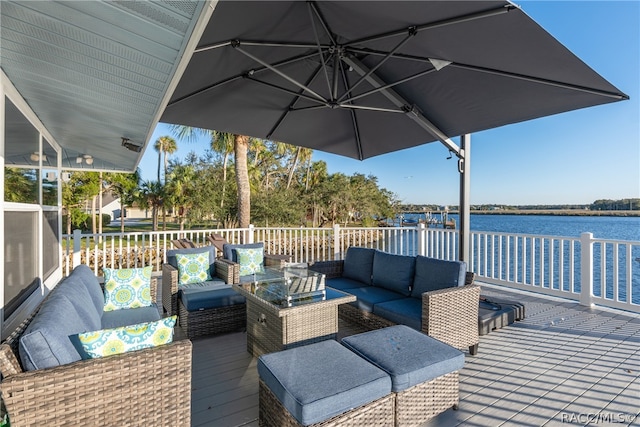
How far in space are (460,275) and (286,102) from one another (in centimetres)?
281

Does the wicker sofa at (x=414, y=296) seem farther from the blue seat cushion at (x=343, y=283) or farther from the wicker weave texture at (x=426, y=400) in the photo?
the wicker weave texture at (x=426, y=400)

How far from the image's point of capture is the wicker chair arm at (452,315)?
2.73 m

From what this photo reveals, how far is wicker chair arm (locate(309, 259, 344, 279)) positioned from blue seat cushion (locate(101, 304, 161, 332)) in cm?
202

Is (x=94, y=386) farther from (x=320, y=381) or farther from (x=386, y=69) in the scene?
(x=386, y=69)

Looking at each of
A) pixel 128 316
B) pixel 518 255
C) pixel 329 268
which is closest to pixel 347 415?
pixel 128 316

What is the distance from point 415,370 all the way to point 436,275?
1.52 metres

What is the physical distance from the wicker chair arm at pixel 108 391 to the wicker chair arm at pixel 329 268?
2.74 m

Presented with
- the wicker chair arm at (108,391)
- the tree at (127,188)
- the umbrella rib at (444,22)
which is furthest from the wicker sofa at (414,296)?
the tree at (127,188)

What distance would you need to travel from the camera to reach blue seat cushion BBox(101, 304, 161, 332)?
9.00 feet

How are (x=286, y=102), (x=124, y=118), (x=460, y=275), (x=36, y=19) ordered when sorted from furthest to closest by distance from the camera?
(x=286, y=102)
(x=460, y=275)
(x=124, y=118)
(x=36, y=19)

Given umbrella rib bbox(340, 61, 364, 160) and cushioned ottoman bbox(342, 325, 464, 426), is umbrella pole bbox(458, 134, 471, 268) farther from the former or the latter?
cushioned ottoman bbox(342, 325, 464, 426)

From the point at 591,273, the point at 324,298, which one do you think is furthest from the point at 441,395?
the point at 591,273

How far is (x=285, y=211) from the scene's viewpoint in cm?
1855

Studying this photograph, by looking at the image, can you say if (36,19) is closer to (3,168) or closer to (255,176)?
(3,168)
